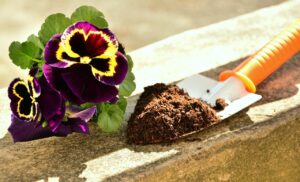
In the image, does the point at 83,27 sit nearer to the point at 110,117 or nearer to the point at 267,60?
the point at 110,117

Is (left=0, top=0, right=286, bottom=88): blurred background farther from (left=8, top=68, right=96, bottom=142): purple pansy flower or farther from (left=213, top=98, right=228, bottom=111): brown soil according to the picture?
(left=8, top=68, right=96, bottom=142): purple pansy flower

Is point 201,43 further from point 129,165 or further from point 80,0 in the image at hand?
point 80,0

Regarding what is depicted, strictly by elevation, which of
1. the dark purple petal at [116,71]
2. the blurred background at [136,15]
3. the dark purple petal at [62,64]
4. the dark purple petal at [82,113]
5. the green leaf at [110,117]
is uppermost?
the blurred background at [136,15]

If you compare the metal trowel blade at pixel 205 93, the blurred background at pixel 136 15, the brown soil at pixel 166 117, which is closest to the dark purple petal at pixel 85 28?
the brown soil at pixel 166 117

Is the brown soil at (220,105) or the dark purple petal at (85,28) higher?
the dark purple petal at (85,28)

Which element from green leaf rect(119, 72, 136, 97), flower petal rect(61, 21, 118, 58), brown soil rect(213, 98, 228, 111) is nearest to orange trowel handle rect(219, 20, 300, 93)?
brown soil rect(213, 98, 228, 111)

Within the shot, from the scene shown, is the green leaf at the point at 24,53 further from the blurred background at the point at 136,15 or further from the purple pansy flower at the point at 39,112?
the blurred background at the point at 136,15

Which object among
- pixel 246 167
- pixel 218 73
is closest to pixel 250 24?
pixel 218 73
